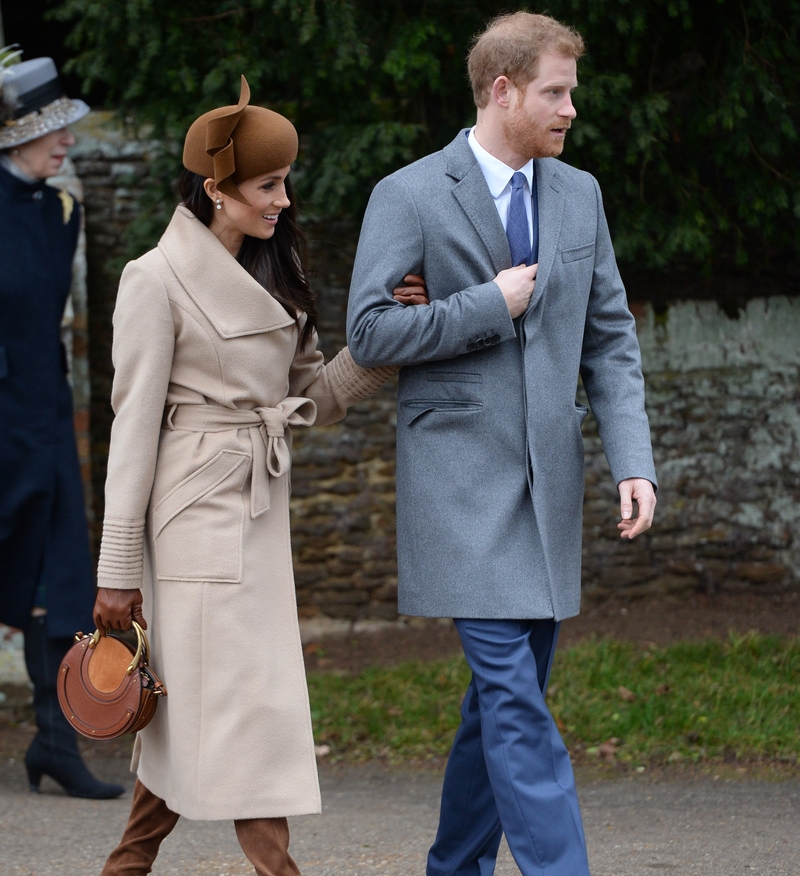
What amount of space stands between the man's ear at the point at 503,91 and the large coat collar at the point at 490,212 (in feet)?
0.47

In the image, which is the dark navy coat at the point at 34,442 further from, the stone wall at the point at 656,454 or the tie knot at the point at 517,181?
the tie knot at the point at 517,181

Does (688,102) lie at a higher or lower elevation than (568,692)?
higher

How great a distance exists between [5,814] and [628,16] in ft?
13.0

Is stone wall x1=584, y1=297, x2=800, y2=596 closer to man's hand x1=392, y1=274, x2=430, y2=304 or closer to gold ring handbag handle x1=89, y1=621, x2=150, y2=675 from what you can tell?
man's hand x1=392, y1=274, x2=430, y2=304

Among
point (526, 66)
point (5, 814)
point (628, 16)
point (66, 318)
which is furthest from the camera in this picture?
point (66, 318)

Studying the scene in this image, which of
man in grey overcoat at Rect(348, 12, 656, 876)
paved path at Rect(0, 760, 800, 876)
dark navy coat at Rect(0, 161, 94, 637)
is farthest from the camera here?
dark navy coat at Rect(0, 161, 94, 637)

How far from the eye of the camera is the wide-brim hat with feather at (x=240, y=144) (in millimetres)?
2779

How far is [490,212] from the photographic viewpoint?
283 centimetres

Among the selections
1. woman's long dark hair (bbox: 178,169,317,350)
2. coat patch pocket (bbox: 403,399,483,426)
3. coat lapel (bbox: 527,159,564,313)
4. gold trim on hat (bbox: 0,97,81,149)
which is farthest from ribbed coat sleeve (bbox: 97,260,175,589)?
gold trim on hat (bbox: 0,97,81,149)

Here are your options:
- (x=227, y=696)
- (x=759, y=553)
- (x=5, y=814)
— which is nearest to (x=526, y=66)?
(x=227, y=696)

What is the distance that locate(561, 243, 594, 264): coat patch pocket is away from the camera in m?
2.88

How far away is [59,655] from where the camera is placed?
4.51 meters

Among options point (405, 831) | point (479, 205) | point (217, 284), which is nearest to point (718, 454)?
point (405, 831)

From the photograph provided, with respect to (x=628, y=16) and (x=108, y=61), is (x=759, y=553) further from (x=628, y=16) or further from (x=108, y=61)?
(x=108, y=61)
